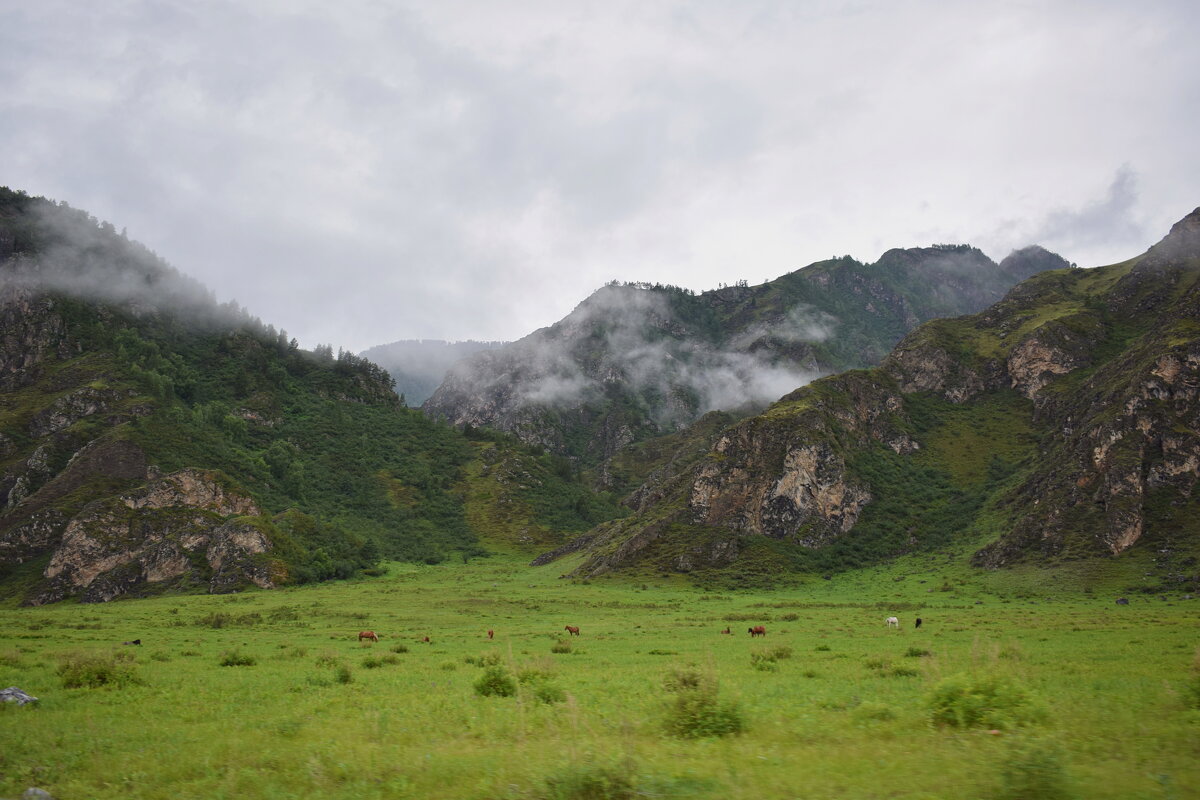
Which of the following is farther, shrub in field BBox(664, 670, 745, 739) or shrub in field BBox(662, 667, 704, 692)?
shrub in field BBox(662, 667, 704, 692)

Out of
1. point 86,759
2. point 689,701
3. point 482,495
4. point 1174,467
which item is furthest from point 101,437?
point 1174,467

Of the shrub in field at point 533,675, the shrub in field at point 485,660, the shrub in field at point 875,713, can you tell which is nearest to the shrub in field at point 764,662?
the shrub in field at point 533,675

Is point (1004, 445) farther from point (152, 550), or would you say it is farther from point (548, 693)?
point (152, 550)

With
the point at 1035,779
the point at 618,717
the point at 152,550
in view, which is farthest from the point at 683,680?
the point at 152,550

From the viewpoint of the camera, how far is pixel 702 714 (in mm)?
14859

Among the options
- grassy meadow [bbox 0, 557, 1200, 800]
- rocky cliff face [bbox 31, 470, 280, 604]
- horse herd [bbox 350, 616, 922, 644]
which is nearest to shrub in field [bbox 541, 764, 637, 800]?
grassy meadow [bbox 0, 557, 1200, 800]

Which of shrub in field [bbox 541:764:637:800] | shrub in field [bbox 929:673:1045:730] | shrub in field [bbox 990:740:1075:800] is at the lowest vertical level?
shrub in field [bbox 929:673:1045:730]

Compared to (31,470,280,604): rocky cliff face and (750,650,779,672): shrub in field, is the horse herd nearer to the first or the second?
(750,650,779,672): shrub in field

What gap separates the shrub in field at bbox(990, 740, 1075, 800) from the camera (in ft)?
27.6

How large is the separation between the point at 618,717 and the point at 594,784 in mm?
7920

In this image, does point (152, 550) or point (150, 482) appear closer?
point (152, 550)

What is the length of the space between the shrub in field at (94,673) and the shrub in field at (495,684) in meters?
14.4

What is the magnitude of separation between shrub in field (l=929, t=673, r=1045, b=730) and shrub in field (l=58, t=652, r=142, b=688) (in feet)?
93.6

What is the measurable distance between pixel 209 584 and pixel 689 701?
4456 inches
